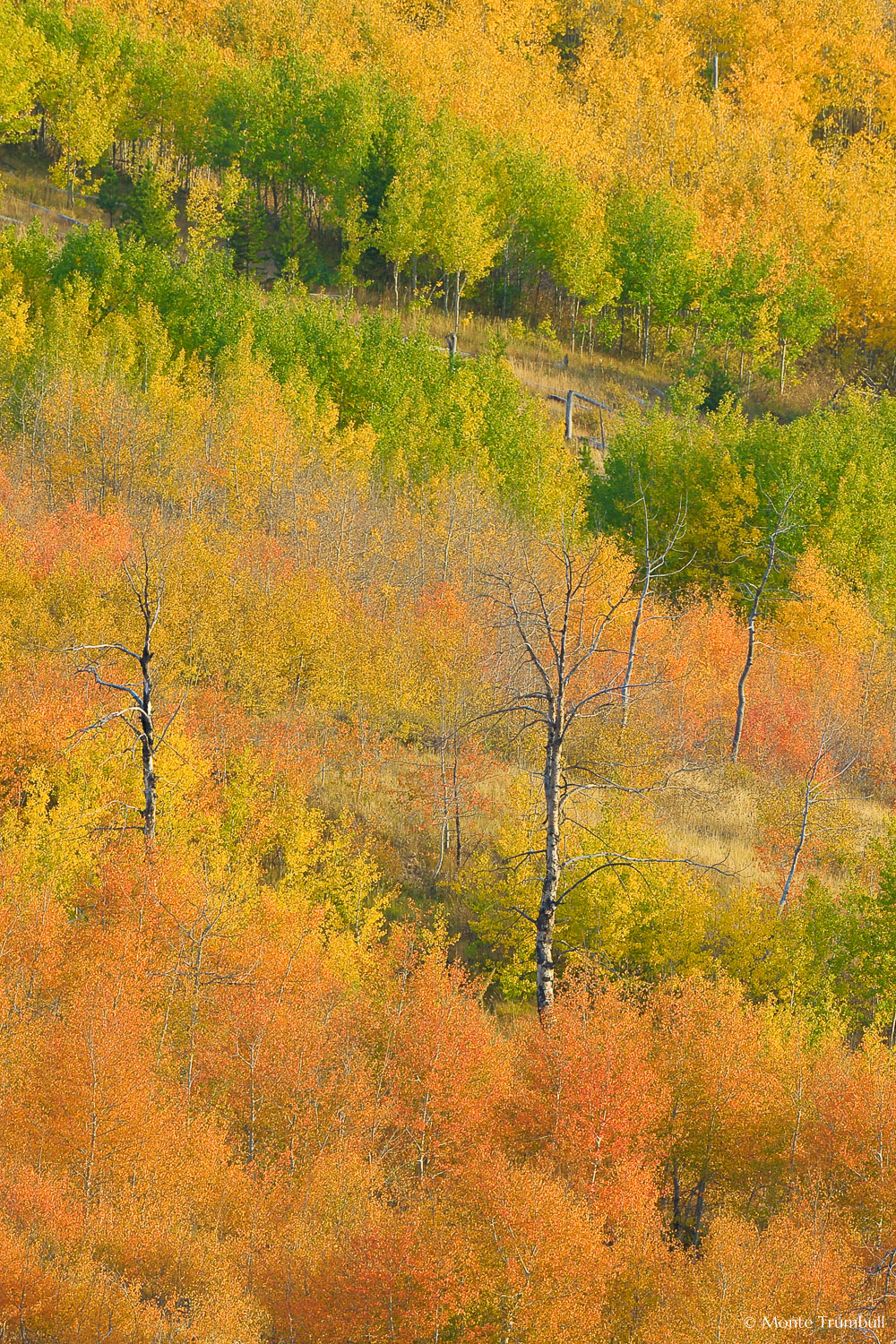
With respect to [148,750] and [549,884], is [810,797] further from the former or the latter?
[148,750]

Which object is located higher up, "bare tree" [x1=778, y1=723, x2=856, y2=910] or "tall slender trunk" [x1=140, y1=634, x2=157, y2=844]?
"tall slender trunk" [x1=140, y1=634, x2=157, y2=844]

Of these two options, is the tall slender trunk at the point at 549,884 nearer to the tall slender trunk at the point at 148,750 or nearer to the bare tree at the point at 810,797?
the tall slender trunk at the point at 148,750

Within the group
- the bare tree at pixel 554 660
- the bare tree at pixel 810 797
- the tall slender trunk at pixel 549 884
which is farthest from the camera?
the bare tree at pixel 810 797

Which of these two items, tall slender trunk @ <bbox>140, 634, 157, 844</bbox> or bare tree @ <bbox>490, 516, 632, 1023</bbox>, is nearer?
bare tree @ <bbox>490, 516, 632, 1023</bbox>

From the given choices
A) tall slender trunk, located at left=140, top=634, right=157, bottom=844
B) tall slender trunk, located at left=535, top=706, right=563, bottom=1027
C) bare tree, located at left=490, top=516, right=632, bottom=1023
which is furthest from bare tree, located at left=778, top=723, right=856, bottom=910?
tall slender trunk, located at left=140, top=634, right=157, bottom=844

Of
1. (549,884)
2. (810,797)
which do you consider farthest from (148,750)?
(810,797)

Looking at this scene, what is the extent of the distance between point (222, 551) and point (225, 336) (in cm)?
1518

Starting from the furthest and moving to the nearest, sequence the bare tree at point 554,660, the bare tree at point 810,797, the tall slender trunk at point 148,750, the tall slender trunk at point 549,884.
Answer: the bare tree at point 810,797 < the tall slender trunk at point 148,750 < the bare tree at point 554,660 < the tall slender trunk at point 549,884

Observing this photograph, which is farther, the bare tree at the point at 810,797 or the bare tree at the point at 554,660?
the bare tree at the point at 810,797

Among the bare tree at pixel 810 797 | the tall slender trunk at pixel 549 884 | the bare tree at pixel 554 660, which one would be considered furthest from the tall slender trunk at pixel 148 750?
the bare tree at pixel 810 797

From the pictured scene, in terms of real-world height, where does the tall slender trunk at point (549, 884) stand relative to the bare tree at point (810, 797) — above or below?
above

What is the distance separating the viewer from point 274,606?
2050 inches

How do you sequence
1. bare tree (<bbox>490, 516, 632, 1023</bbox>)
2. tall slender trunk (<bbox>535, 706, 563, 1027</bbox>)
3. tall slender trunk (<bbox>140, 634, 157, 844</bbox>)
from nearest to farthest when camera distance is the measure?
tall slender trunk (<bbox>535, 706, 563, 1027</bbox>) < bare tree (<bbox>490, 516, 632, 1023</bbox>) < tall slender trunk (<bbox>140, 634, 157, 844</bbox>)

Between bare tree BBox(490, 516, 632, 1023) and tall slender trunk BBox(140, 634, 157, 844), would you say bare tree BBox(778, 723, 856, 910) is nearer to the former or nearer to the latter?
bare tree BBox(490, 516, 632, 1023)
